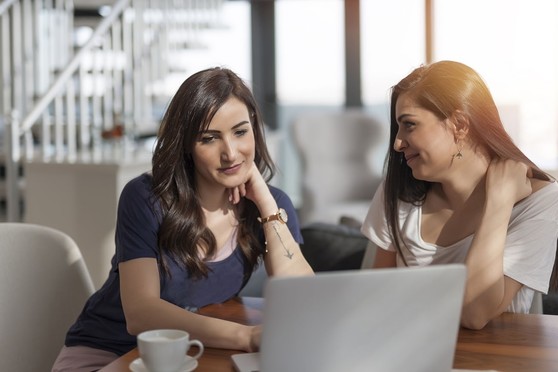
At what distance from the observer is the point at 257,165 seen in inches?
85.1

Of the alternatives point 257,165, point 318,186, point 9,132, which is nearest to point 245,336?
point 257,165

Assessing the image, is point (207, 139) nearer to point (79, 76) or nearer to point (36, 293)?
point (36, 293)

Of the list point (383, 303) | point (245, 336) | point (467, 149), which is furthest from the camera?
point (467, 149)

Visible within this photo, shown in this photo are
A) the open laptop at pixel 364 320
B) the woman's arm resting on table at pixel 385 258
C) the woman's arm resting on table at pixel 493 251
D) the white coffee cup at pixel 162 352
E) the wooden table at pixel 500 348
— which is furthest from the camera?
the woman's arm resting on table at pixel 385 258

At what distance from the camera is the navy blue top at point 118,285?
6.35 ft

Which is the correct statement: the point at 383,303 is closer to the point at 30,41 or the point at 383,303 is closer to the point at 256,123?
the point at 256,123

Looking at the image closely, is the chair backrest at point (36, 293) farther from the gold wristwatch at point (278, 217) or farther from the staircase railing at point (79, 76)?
the staircase railing at point (79, 76)

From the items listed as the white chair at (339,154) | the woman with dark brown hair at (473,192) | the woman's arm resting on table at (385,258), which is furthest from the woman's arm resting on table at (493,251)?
the white chair at (339,154)

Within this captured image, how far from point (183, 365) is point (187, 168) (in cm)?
65

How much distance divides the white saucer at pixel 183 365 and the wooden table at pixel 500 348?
0.02 metres

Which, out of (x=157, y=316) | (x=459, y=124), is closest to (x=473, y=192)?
(x=459, y=124)

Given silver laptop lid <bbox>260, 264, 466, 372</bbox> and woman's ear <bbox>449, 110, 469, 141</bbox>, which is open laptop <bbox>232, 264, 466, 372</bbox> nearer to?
silver laptop lid <bbox>260, 264, 466, 372</bbox>

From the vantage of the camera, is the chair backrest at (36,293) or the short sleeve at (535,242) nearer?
the short sleeve at (535,242)

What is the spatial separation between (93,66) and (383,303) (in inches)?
160
